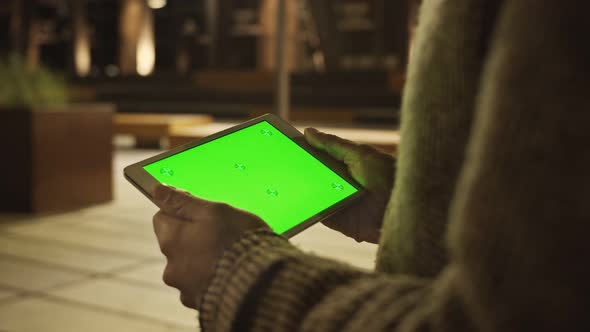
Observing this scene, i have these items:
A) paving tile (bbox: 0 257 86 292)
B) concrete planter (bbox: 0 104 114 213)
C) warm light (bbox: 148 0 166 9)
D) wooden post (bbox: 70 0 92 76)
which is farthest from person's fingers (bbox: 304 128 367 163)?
wooden post (bbox: 70 0 92 76)

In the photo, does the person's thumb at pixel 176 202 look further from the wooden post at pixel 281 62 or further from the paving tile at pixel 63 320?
the wooden post at pixel 281 62

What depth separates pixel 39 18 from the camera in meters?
15.9

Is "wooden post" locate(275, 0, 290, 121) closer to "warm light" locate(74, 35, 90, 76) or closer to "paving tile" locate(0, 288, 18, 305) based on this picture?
"paving tile" locate(0, 288, 18, 305)

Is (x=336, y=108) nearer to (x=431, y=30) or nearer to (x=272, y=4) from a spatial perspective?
(x=272, y=4)

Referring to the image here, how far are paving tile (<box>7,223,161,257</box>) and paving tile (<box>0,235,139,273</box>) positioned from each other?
0.08 meters

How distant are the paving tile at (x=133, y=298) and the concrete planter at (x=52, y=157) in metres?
1.42

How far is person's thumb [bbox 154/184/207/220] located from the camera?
0.65m

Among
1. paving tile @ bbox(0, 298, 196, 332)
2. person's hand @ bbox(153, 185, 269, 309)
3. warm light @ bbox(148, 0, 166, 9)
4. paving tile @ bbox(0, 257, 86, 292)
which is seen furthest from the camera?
warm light @ bbox(148, 0, 166, 9)

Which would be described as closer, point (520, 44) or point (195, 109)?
point (520, 44)

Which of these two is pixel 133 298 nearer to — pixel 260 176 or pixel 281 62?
pixel 281 62

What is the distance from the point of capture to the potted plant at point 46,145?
11.7ft

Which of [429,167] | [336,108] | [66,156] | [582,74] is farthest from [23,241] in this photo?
[336,108]

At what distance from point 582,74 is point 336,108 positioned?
7.39 metres

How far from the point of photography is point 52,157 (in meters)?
3.65
